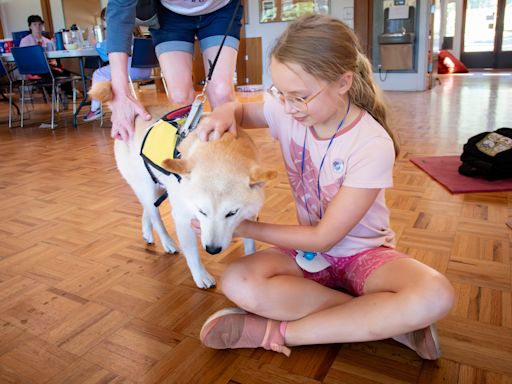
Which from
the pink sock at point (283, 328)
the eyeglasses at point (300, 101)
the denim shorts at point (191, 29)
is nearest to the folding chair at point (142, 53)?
the denim shorts at point (191, 29)

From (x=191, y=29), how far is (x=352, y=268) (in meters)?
1.10

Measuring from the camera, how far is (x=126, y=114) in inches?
57.9

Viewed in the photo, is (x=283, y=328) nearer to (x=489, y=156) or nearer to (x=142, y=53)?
(x=489, y=156)

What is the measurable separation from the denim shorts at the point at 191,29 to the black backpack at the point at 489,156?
1434 millimetres

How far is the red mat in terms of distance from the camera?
6.84ft

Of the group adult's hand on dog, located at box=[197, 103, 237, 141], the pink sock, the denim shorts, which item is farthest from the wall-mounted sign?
the pink sock

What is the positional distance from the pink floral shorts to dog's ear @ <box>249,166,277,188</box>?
249 millimetres

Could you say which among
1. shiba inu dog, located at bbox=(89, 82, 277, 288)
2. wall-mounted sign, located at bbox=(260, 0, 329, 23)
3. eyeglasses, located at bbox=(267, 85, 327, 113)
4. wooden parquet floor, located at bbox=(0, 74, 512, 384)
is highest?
wall-mounted sign, located at bbox=(260, 0, 329, 23)

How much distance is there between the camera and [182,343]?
1090 millimetres

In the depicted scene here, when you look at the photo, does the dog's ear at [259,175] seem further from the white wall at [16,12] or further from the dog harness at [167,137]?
the white wall at [16,12]

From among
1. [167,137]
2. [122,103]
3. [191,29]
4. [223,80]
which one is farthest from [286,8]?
[167,137]

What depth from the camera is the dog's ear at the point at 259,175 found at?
105 centimetres

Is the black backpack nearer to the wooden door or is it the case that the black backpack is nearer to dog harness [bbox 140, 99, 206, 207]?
dog harness [bbox 140, 99, 206, 207]

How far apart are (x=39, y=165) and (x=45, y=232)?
4.71 ft
